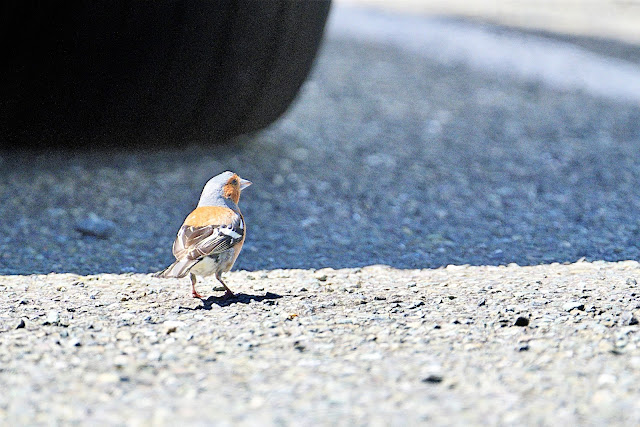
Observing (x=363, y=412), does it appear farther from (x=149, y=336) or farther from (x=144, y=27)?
(x=144, y=27)

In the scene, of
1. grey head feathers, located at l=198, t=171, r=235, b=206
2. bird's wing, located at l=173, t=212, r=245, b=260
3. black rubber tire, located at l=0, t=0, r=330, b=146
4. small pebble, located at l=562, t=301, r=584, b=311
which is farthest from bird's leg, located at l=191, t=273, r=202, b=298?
black rubber tire, located at l=0, t=0, r=330, b=146

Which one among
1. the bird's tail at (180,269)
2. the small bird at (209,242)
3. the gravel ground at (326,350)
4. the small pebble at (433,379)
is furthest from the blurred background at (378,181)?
the small pebble at (433,379)

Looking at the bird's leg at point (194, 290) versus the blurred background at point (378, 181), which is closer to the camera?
the bird's leg at point (194, 290)

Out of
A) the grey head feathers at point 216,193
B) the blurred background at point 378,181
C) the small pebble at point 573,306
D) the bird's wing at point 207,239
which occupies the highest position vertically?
the small pebble at point 573,306

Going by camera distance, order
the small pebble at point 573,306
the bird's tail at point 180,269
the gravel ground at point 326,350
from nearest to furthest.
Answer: the gravel ground at point 326,350
the small pebble at point 573,306
the bird's tail at point 180,269

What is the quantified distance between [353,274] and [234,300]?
2.33 feet

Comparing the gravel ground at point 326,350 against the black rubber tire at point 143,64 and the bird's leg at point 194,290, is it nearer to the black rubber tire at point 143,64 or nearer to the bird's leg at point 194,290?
the bird's leg at point 194,290

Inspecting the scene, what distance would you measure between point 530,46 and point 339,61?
2.70 m

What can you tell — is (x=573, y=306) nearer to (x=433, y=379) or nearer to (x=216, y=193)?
(x=433, y=379)

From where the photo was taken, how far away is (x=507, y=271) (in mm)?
4078

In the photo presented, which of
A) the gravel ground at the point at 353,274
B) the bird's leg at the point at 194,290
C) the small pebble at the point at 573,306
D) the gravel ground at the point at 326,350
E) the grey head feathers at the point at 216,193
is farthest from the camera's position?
the grey head feathers at the point at 216,193

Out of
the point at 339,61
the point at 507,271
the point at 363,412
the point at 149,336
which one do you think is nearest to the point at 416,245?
the point at 507,271

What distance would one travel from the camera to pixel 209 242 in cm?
353

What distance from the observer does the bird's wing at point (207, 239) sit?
3501 millimetres
